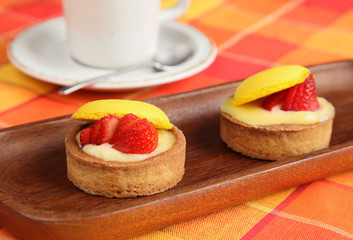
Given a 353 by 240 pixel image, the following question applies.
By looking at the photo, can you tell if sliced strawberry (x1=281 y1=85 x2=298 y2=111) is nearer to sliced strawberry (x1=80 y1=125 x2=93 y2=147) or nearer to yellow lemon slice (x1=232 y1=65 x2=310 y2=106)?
yellow lemon slice (x1=232 y1=65 x2=310 y2=106)

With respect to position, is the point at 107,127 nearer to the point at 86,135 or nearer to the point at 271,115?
the point at 86,135

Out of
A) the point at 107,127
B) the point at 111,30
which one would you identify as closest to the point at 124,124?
the point at 107,127

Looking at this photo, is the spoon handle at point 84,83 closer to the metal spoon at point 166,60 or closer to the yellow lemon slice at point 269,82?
the metal spoon at point 166,60

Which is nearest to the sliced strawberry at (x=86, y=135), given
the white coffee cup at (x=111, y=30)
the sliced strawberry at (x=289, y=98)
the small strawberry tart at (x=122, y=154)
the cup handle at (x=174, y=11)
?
the small strawberry tart at (x=122, y=154)

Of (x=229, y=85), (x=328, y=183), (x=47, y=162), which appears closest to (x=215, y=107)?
(x=229, y=85)

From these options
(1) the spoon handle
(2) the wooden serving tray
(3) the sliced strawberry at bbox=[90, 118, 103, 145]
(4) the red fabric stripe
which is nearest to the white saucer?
(1) the spoon handle

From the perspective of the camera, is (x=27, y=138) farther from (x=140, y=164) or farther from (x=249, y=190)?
(x=249, y=190)
